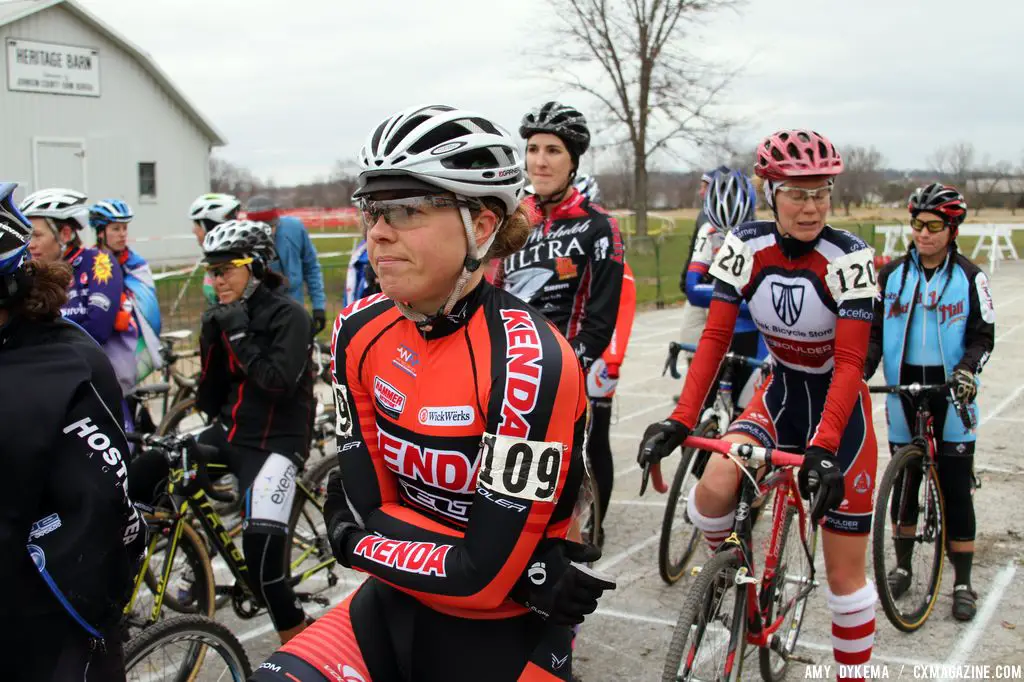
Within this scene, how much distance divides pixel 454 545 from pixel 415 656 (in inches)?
14.2

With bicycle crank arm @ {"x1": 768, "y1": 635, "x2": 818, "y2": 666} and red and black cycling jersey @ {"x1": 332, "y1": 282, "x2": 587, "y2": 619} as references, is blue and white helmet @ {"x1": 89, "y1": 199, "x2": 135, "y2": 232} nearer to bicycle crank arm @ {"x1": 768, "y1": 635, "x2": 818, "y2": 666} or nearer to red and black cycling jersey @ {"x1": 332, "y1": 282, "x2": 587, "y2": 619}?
red and black cycling jersey @ {"x1": 332, "y1": 282, "x2": 587, "y2": 619}

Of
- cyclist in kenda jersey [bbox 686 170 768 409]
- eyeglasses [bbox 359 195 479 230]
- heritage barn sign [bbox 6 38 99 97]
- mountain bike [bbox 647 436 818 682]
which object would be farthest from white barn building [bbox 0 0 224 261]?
eyeglasses [bbox 359 195 479 230]

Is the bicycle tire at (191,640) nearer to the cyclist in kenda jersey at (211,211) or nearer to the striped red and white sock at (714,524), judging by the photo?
the striped red and white sock at (714,524)

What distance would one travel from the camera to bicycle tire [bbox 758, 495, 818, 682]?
13.4 ft

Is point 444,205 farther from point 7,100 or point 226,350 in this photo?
point 7,100

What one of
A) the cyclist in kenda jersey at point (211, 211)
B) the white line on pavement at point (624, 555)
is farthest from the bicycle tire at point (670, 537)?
the cyclist in kenda jersey at point (211, 211)

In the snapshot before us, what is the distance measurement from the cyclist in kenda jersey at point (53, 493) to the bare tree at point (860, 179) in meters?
41.4

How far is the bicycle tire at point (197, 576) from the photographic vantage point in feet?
15.0

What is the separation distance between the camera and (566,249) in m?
5.28

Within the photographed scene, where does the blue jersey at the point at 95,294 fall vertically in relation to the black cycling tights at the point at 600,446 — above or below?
above

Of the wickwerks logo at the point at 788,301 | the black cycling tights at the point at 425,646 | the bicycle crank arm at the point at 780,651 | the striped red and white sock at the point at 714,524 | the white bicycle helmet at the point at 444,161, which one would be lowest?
the bicycle crank arm at the point at 780,651

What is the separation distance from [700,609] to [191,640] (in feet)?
6.69

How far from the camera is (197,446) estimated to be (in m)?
4.31

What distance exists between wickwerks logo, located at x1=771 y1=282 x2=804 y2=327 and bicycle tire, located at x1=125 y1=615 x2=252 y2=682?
9.04 ft
